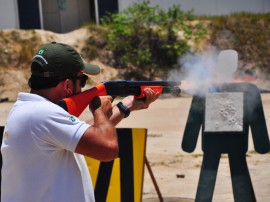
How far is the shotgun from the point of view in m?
2.90

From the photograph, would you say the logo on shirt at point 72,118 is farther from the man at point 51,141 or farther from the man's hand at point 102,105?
the man's hand at point 102,105

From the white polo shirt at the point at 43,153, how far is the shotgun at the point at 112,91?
150 mm

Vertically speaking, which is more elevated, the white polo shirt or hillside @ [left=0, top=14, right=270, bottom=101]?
the white polo shirt

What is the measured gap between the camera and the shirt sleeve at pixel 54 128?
2.69m

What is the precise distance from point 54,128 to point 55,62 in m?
0.32

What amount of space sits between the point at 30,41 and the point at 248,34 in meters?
7.42

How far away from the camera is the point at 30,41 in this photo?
20188 millimetres

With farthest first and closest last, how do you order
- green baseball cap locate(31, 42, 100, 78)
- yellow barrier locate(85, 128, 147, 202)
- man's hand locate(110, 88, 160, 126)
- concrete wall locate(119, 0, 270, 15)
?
concrete wall locate(119, 0, 270, 15) < yellow barrier locate(85, 128, 147, 202) < man's hand locate(110, 88, 160, 126) < green baseball cap locate(31, 42, 100, 78)

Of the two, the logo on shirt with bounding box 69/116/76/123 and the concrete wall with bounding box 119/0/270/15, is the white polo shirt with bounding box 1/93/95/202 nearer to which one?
the logo on shirt with bounding box 69/116/76/123

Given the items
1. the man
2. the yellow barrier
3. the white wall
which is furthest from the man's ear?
the white wall

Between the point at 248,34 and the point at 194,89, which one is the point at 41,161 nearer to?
the point at 194,89

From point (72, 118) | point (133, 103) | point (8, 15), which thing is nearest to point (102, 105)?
point (72, 118)

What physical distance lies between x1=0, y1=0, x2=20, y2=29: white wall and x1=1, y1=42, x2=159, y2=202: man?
757 inches

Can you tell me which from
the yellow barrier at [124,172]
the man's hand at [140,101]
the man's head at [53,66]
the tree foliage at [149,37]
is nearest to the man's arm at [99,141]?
the man's head at [53,66]
